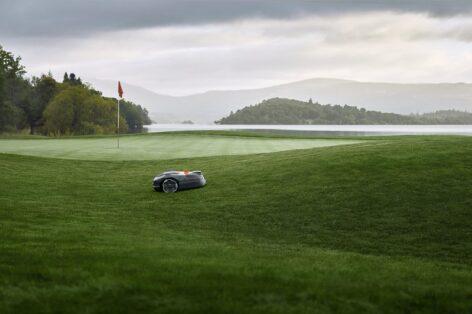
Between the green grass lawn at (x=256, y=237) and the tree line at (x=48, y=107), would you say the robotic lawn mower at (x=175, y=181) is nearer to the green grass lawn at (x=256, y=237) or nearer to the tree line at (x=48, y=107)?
the green grass lawn at (x=256, y=237)

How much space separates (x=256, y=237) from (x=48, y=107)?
11101 cm

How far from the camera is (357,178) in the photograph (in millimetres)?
17031

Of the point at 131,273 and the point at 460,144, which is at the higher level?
the point at 460,144

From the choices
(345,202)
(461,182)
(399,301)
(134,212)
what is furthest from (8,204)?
(461,182)

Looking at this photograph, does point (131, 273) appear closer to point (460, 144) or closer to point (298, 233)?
point (298, 233)

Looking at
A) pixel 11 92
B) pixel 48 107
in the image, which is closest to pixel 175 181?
pixel 48 107

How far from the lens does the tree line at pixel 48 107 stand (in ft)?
356

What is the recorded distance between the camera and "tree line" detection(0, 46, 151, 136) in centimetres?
10862

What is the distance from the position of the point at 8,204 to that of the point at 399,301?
1259 cm

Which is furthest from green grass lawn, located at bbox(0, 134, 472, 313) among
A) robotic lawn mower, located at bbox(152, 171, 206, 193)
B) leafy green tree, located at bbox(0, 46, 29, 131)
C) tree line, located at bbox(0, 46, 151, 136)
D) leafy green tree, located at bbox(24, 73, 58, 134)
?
leafy green tree, located at bbox(24, 73, 58, 134)

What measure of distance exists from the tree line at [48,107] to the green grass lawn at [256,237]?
9382 centimetres

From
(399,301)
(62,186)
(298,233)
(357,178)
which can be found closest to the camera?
(399,301)

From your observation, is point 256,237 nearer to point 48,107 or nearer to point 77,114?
point 48,107

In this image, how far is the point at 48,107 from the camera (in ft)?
373
